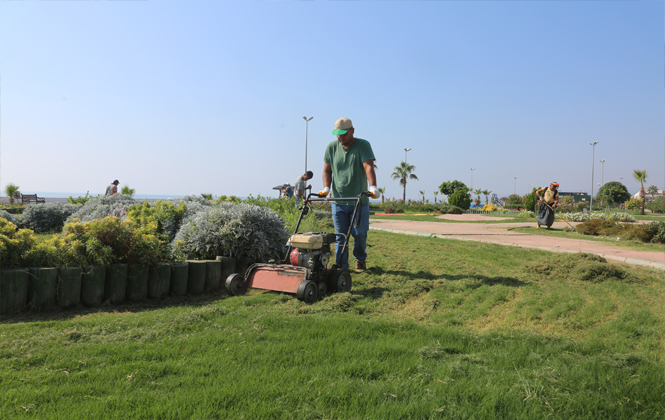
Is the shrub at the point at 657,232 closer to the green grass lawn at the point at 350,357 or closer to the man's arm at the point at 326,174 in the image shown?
the green grass lawn at the point at 350,357

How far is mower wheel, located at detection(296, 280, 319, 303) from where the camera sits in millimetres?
4332

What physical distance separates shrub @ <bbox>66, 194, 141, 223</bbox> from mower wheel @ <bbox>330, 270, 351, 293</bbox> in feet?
19.0

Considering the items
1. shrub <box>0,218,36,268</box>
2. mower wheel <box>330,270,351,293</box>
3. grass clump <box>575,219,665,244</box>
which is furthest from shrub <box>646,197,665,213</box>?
shrub <box>0,218,36,268</box>

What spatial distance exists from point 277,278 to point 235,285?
1.78 ft

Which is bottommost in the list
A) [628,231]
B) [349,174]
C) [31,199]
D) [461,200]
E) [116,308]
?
[116,308]

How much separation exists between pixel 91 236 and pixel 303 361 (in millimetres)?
3135

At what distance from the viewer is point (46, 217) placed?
38.8 feet

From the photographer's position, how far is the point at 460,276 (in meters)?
5.76

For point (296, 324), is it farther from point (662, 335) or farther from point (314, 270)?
point (662, 335)

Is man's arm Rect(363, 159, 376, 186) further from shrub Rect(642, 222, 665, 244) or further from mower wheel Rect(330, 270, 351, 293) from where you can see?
shrub Rect(642, 222, 665, 244)

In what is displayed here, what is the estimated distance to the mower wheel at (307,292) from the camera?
4.33m

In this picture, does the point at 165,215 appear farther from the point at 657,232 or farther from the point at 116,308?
the point at 657,232

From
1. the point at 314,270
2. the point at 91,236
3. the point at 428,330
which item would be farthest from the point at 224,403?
the point at 91,236

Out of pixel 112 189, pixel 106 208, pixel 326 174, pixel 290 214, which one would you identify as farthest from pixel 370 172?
pixel 112 189
